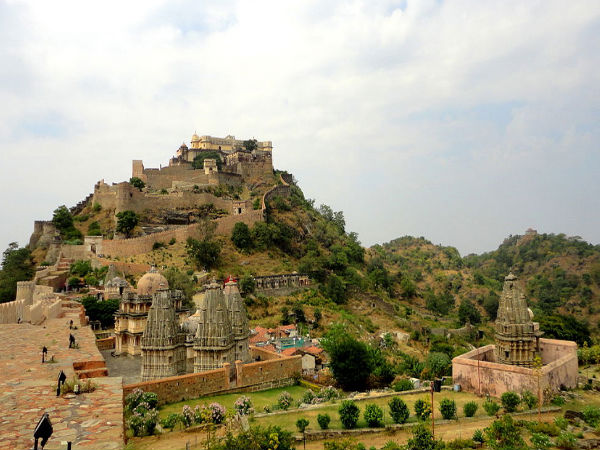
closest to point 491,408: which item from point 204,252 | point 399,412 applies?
point 399,412

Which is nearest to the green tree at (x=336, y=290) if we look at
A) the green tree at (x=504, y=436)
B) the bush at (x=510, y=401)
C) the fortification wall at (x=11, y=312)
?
the fortification wall at (x=11, y=312)

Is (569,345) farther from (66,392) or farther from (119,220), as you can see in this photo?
(119,220)

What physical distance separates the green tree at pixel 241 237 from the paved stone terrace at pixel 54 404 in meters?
37.8

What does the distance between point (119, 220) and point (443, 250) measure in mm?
85864

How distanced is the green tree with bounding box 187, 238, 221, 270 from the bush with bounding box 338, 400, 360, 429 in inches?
1309

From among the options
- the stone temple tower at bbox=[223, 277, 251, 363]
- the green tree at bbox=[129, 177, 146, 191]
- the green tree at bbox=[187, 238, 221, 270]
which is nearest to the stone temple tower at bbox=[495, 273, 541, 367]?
the stone temple tower at bbox=[223, 277, 251, 363]

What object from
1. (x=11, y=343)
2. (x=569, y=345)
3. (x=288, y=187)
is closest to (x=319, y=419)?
(x=11, y=343)

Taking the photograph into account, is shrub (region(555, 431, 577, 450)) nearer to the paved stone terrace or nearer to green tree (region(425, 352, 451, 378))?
green tree (region(425, 352, 451, 378))

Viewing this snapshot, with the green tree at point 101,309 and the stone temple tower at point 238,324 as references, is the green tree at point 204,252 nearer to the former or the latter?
the green tree at point 101,309

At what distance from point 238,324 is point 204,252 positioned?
77.7ft

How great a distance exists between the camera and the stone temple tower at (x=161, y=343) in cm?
2339

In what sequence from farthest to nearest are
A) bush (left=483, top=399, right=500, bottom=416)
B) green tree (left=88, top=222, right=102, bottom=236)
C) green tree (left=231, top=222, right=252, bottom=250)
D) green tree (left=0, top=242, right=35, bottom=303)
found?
1. green tree (left=88, top=222, right=102, bottom=236)
2. green tree (left=231, top=222, right=252, bottom=250)
3. green tree (left=0, top=242, right=35, bottom=303)
4. bush (left=483, top=399, right=500, bottom=416)

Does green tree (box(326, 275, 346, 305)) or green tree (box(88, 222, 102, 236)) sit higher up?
green tree (box(88, 222, 102, 236))

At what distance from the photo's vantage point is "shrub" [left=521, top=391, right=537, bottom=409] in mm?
17117
